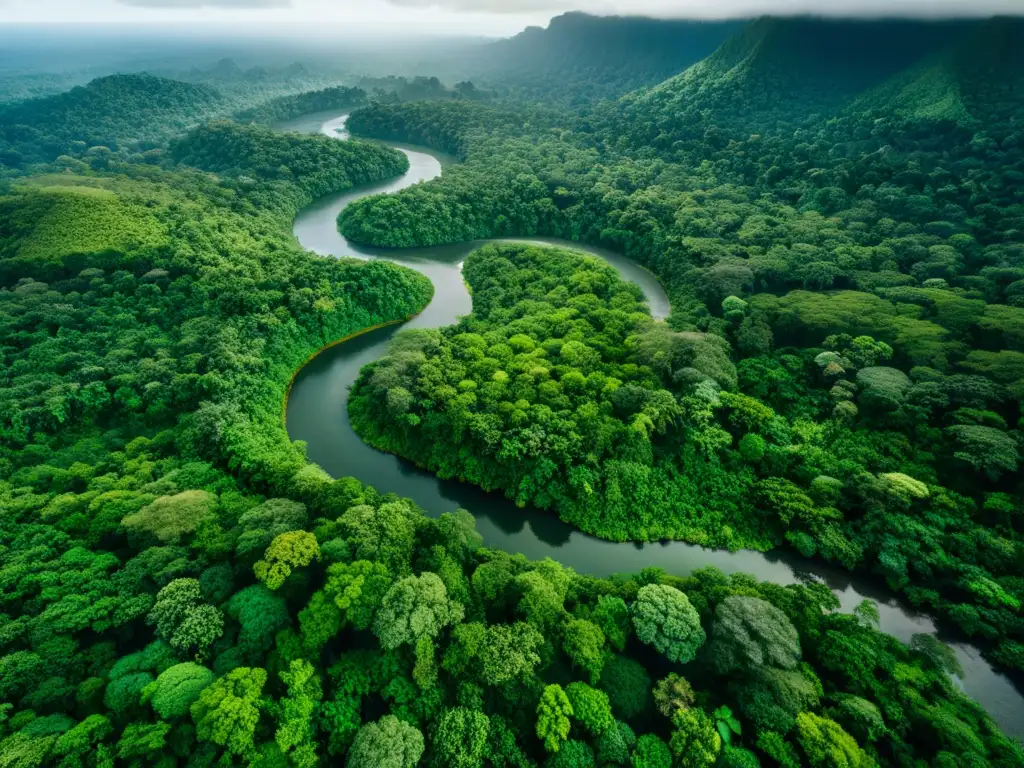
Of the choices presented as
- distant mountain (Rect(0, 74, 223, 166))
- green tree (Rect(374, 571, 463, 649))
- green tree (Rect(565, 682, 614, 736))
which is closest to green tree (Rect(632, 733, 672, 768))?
green tree (Rect(565, 682, 614, 736))

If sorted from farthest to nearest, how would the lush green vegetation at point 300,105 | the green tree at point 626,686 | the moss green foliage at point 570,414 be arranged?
the lush green vegetation at point 300,105, the moss green foliage at point 570,414, the green tree at point 626,686

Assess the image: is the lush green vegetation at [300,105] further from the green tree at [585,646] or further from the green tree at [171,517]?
the green tree at [585,646]

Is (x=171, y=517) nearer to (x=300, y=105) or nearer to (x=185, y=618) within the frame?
(x=185, y=618)

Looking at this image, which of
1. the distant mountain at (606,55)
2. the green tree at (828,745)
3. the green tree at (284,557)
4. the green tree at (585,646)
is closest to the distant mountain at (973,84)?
the distant mountain at (606,55)

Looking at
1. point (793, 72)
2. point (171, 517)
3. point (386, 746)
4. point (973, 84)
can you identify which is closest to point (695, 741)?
point (386, 746)

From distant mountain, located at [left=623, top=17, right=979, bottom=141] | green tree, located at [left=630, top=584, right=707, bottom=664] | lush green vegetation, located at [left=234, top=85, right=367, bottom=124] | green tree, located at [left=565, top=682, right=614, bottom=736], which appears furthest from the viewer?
lush green vegetation, located at [left=234, top=85, right=367, bottom=124]

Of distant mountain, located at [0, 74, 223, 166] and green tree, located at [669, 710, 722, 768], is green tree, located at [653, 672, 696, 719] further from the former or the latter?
distant mountain, located at [0, 74, 223, 166]

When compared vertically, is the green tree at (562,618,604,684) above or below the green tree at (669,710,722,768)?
above

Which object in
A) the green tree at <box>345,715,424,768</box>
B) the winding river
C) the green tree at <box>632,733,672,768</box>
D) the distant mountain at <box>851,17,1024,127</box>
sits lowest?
the winding river
